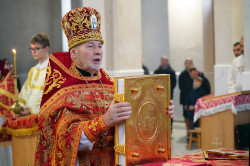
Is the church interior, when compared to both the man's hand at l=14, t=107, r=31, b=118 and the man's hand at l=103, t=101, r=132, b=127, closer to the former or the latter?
the man's hand at l=14, t=107, r=31, b=118

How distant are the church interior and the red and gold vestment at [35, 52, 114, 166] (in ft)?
8.98

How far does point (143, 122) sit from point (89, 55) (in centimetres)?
67

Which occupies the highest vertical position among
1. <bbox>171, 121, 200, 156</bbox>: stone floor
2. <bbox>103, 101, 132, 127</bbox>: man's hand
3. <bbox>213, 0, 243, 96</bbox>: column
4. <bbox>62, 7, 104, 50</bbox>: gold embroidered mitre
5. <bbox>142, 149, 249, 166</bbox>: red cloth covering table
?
<bbox>213, 0, 243, 96</bbox>: column

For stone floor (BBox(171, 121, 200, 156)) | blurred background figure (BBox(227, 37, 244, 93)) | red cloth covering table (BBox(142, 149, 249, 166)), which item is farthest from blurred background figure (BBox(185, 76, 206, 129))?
red cloth covering table (BBox(142, 149, 249, 166))

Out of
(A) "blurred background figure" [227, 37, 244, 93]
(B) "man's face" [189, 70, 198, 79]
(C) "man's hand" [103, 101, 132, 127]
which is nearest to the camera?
(C) "man's hand" [103, 101, 132, 127]

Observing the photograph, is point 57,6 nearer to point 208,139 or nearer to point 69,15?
point 208,139

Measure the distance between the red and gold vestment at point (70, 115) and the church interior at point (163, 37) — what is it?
274 cm

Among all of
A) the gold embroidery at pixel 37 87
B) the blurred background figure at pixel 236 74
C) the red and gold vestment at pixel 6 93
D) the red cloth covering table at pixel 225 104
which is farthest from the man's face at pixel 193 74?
the gold embroidery at pixel 37 87

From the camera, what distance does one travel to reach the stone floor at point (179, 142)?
8.41 m

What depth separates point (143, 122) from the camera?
2.30 metres

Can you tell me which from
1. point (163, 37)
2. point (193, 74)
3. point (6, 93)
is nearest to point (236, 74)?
point (193, 74)

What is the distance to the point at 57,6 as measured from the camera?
10.1m

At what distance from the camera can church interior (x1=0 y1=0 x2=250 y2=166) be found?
20.6 feet

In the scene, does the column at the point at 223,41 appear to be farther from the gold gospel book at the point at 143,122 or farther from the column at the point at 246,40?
the gold gospel book at the point at 143,122
